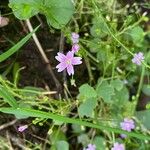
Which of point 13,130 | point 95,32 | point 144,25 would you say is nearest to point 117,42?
point 95,32

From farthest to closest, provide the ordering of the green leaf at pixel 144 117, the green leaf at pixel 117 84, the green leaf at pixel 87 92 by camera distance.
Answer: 1. the green leaf at pixel 144 117
2. the green leaf at pixel 117 84
3. the green leaf at pixel 87 92

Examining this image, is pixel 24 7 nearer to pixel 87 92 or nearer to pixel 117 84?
pixel 87 92

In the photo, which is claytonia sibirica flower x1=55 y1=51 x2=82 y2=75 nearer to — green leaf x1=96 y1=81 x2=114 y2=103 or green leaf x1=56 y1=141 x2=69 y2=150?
green leaf x1=96 y1=81 x2=114 y2=103

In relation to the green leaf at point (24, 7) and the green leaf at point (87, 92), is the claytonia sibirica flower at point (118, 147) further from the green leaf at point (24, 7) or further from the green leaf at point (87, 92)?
the green leaf at point (24, 7)

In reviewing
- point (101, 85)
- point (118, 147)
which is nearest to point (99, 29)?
point (101, 85)

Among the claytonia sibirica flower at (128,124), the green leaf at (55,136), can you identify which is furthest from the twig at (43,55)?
the claytonia sibirica flower at (128,124)

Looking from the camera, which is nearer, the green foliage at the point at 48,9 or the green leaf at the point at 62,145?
the green foliage at the point at 48,9

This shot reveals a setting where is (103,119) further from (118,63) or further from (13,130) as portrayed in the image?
(13,130)
